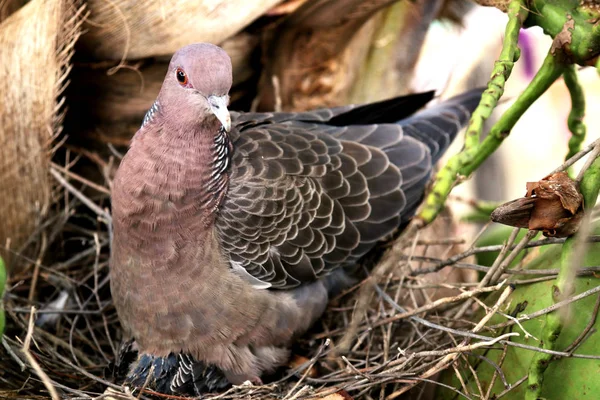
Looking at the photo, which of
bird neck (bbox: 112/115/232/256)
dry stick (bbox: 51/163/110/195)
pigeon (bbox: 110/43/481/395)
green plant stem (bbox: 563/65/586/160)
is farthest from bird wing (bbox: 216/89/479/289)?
dry stick (bbox: 51/163/110/195)

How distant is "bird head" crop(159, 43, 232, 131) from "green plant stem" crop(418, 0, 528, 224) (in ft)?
1.93

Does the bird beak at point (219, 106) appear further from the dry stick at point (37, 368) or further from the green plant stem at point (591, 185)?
the green plant stem at point (591, 185)

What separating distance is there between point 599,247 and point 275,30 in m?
1.64

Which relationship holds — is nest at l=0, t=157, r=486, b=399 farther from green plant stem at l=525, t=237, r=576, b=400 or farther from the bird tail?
the bird tail

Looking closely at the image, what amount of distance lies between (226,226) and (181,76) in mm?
507

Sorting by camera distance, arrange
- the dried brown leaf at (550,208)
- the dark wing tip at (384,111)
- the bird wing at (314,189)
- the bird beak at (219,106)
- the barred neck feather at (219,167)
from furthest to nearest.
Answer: the dark wing tip at (384,111) → the bird wing at (314,189) → the barred neck feather at (219,167) → the bird beak at (219,106) → the dried brown leaf at (550,208)

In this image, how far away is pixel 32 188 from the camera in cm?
258

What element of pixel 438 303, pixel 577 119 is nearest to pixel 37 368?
pixel 438 303

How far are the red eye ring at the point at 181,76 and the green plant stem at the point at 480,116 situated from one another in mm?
787

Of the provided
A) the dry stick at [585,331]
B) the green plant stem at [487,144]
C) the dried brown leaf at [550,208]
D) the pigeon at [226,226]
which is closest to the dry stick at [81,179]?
the pigeon at [226,226]

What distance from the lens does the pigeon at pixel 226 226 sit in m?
2.04

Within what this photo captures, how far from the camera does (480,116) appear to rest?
1.66 m

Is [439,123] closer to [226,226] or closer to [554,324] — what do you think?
[226,226]

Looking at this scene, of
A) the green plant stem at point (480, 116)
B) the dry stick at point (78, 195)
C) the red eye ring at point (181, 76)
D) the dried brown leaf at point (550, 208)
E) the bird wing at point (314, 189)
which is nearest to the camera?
the dried brown leaf at point (550, 208)
